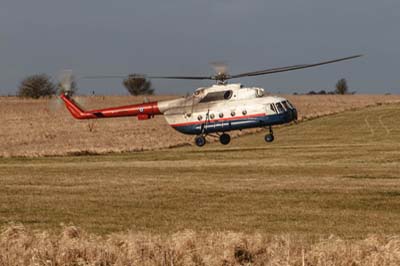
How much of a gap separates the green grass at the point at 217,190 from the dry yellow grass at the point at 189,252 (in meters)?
6.84

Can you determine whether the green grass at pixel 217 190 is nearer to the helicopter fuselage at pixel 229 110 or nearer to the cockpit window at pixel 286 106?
the helicopter fuselage at pixel 229 110

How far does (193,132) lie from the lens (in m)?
35.7

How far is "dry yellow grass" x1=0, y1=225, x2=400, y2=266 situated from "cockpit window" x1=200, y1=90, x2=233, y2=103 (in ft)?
57.8

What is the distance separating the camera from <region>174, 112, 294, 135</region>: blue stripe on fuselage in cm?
3484

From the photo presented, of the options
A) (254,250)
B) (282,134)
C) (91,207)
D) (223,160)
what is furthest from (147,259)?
(282,134)

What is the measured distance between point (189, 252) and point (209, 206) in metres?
14.9

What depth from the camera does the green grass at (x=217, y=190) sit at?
26.5 meters

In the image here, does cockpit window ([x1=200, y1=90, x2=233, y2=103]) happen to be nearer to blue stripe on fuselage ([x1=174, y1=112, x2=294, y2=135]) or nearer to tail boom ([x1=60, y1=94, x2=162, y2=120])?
blue stripe on fuselage ([x1=174, y1=112, x2=294, y2=135])

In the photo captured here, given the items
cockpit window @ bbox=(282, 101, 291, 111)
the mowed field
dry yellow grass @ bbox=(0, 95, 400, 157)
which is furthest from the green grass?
dry yellow grass @ bbox=(0, 95, 400, 157)

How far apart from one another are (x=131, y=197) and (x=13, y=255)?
60.4 ft

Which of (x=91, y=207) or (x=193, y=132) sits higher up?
(x=193, y=132)

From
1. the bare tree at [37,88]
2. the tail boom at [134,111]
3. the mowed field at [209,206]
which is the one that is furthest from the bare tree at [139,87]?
the tail boom at [134,111]

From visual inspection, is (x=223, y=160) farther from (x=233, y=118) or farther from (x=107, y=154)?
(x=233, y=118)

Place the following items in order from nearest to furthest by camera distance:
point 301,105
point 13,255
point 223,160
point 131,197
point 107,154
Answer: point 13,255 < point 131,197 < point 223,160 < point 107,154 < point 301,105
